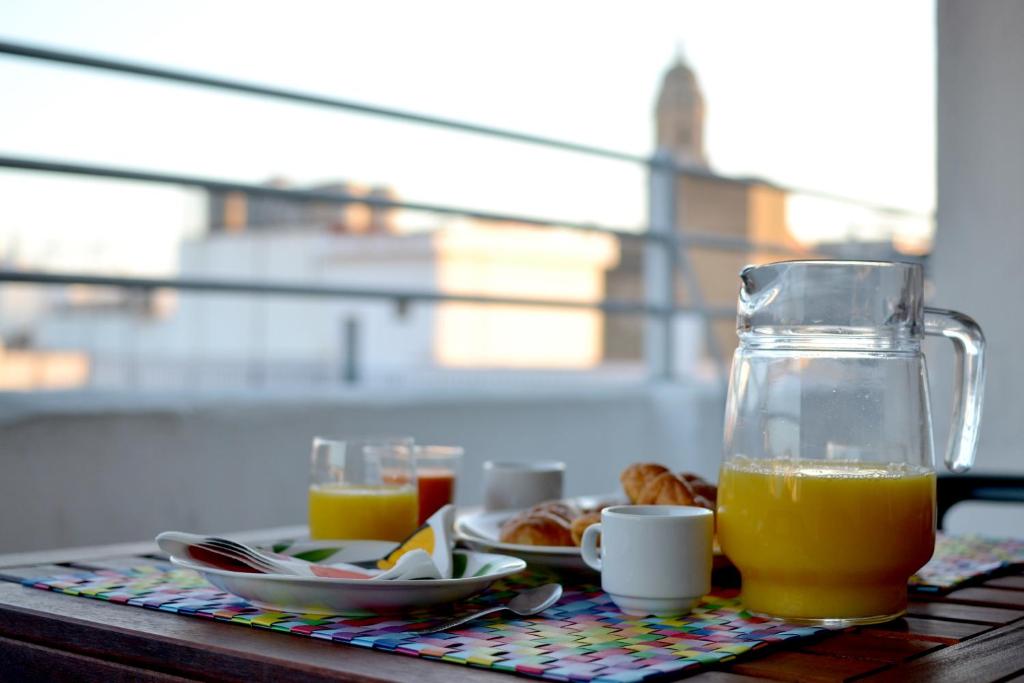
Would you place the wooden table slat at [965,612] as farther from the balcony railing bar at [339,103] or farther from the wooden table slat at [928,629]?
the balcony railing bar at [339,103]

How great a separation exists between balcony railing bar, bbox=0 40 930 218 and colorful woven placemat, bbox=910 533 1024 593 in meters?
1.48

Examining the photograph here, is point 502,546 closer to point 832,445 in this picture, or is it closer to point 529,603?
point 529,603

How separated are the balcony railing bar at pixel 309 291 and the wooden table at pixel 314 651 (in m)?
1.18

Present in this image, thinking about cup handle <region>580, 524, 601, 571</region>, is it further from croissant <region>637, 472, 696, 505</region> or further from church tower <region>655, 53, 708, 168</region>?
church tower <region>655, 53, 708, 168</region>

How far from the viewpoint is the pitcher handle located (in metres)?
0.79

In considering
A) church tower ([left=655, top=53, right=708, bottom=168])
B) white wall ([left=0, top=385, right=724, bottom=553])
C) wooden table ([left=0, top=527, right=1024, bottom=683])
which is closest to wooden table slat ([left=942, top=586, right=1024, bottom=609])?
wooden table ([left=0, top=527, right=1024, bottom=683])

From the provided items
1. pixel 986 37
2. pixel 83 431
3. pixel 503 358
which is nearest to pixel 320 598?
pixel 83 431

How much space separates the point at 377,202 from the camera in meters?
2.53

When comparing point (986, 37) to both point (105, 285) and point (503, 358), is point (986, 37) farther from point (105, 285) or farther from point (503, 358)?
point (503, 358)

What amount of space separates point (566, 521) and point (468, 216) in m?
1.74

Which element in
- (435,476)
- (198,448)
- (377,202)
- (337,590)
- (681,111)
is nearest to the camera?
(337,590)

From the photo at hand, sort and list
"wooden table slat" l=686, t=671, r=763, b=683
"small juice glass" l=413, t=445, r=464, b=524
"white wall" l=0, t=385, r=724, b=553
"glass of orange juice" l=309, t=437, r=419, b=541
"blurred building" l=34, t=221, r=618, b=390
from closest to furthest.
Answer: "wooden table slat" l=686, t=671, r=763, b=683, "glass of orange juice" l=309, t=437, r=419, b=541, "small juice glass" l=413, t=445, r=464, b=524, "white wall" l=0, t=385, r=724, b=553, "blurred building" l=34, t=221, r=618, b=390

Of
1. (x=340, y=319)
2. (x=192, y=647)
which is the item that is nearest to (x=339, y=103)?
(x=192, y=647)

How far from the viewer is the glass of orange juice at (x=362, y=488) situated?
100 centimetres
